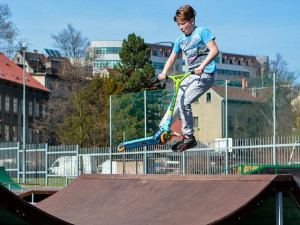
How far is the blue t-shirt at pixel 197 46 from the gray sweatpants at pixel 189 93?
0.14 meters

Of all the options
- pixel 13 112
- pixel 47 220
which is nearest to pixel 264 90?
pixel 47 220

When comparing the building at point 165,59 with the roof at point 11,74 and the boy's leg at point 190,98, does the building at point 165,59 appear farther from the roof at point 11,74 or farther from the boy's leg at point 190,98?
the boy's leg at point 190,98

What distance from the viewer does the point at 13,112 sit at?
206 ft

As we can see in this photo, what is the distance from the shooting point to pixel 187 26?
7.09m

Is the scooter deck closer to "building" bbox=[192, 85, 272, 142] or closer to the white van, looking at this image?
"building" bbox=[192, 85, 272, 142]

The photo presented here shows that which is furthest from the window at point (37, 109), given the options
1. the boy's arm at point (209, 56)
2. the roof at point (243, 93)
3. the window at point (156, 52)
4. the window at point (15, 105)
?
the boy's arm at point (209, 56)

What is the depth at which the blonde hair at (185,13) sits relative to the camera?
6977 millimetres

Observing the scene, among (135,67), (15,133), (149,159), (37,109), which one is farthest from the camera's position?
(37,109)

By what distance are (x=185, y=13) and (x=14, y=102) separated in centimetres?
5821

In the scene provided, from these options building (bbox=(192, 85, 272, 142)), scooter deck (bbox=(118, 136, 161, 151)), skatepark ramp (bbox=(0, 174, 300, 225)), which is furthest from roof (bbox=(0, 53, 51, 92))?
skatepark ramp (bbox=(0, 174, 300, 225))

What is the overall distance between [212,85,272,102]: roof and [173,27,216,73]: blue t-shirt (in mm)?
11623

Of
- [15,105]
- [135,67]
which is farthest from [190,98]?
[15,105]

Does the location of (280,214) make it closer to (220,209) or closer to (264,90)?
(220,209)

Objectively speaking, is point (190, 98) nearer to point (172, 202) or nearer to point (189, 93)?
point (189, 93)
